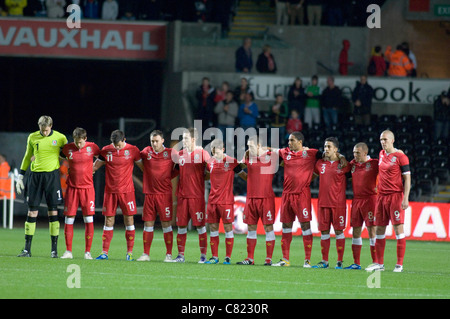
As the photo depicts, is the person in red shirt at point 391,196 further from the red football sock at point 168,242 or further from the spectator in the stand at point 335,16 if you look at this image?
the spectator in the stand at point 335,16

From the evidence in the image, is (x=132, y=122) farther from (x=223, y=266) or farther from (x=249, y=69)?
(x=223, y=266)

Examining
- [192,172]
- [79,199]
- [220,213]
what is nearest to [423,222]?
[220,213]

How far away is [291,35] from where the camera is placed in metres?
27.2

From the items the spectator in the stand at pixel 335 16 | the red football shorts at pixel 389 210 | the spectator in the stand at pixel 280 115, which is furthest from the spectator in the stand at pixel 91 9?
the red football shorts at pixel 389 210

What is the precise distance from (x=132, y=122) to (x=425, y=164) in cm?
826

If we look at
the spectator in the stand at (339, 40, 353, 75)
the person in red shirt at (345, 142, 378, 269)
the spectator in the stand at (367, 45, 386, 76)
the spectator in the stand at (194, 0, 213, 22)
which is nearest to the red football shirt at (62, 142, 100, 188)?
the person in red shirt at (345, 142, 378, 269)

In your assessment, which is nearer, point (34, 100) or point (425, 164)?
point (425, 164)

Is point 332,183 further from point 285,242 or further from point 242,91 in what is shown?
point 242,91

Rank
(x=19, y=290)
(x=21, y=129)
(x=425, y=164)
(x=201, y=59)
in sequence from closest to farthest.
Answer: (x=19, y=290)
(x=425, y=164)
(x=201, y=59)
(x=21, y=129)

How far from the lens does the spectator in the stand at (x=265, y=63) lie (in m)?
25.4

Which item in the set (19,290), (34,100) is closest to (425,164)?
(34,100)

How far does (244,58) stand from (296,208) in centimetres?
1252

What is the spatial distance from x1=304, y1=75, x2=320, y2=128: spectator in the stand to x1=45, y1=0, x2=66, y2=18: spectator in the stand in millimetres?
7725

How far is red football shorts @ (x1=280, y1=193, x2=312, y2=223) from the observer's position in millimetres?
13234
